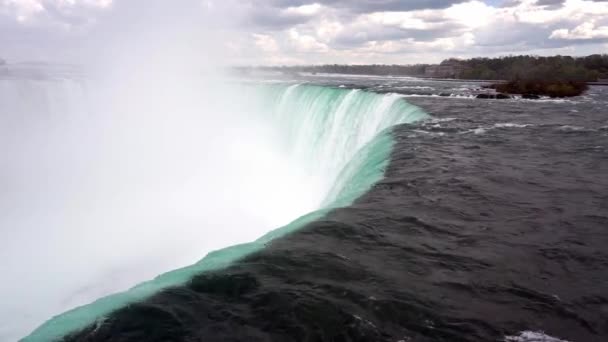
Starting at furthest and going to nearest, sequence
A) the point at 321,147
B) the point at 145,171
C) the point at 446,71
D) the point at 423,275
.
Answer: the point at 446,71 → the point at 145,171 → the point at 321,147 → the point at 423,275

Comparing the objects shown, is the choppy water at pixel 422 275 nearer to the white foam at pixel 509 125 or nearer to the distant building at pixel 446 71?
the white foam at pixel 509 125

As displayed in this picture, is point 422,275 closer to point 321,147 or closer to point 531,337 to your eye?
point 531,337

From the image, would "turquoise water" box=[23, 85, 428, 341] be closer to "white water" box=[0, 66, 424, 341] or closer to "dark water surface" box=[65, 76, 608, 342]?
"white water" box=[0, 66, 424, 341]

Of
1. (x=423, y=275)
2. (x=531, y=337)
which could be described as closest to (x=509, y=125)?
(x=423, y=275)

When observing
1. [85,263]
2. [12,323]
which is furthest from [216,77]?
[12,323]

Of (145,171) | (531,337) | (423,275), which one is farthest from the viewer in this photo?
(145,171)

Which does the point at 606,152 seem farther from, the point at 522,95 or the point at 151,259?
the point at 522,95
